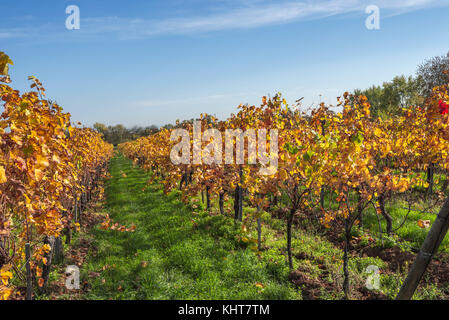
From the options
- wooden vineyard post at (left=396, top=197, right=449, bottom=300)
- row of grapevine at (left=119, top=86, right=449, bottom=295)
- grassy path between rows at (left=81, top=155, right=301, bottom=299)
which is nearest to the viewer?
wooden vineyard post at (left=396, top=197, right=449, bottom=300)

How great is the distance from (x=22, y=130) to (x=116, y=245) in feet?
17.9

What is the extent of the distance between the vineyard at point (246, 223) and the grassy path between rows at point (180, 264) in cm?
3

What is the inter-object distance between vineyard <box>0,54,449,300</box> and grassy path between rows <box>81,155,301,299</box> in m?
0.03

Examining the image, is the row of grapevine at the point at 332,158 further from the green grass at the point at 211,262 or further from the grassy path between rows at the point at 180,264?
the grassy path between rows at the point at 180,264

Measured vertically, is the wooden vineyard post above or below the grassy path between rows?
above

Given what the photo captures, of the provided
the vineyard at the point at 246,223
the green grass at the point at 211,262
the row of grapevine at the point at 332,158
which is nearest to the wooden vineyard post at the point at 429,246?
the vineyard at the point at 246,223

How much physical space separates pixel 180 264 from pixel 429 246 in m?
4.81

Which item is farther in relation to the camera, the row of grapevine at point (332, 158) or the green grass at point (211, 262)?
the green grass at point (211, 262)

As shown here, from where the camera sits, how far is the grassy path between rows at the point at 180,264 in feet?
16.4

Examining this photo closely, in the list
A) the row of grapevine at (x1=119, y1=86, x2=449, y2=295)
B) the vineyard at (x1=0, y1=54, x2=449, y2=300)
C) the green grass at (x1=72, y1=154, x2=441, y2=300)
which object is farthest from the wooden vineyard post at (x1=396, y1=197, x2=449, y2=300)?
the green grass at (x1=72, y1=154, x2=441, y2=300)

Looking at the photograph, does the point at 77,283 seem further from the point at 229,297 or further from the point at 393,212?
the point at 393,212

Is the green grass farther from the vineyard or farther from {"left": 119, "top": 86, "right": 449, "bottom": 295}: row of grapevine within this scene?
{"left": 119, "top": 86, "right": 449, "bottom": 295}: row of grapevine

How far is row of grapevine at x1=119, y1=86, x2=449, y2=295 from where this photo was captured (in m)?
4.40
